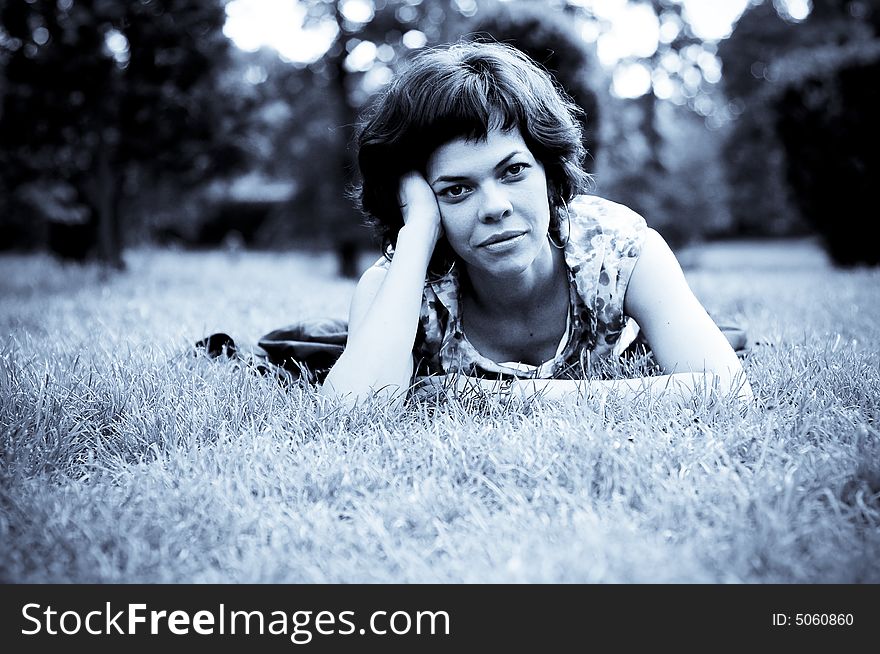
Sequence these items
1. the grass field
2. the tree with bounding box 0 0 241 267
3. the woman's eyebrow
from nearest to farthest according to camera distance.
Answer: the grass field < the woman's eyebrow < the tree with bounding box 0 0 241 267

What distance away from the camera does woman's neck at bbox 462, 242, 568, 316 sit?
2.64 meters

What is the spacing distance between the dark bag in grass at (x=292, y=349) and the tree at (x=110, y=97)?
569 centimetres

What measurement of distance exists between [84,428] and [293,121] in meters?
9.37

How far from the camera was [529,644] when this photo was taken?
1.24m

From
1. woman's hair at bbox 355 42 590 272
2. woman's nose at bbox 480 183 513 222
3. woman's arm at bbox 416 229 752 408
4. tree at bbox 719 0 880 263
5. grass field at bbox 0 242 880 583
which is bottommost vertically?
grass field at bbox 0 242 880 583

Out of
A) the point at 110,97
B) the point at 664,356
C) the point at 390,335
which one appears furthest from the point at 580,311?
the point at 110,97

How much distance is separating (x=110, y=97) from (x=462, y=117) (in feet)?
A: 21.8

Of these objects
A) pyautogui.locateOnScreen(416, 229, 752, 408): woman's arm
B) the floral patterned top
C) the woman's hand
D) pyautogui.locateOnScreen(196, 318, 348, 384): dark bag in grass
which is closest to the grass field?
pyautogui.locateOnScreen(416, 229, 752, 408): woman's arm

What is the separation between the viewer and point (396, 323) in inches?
95.1

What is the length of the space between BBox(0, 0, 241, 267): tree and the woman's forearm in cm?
642

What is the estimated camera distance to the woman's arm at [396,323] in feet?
7.68

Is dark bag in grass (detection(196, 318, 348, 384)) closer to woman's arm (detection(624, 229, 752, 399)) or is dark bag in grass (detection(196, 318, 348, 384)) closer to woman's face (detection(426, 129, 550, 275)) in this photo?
woman's face (detection(426, 129, 550, 275))

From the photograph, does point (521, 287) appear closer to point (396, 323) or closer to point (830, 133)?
point (396, 323)

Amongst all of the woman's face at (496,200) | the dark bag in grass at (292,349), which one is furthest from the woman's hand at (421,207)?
the dark bag in grass at (292,349)
